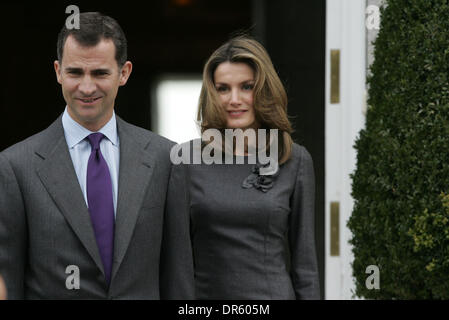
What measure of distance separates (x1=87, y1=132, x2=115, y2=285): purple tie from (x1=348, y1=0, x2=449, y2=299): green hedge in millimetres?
1837

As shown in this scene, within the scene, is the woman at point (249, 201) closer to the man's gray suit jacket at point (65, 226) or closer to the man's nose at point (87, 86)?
the man's gray suit jacket at point (65, 226)

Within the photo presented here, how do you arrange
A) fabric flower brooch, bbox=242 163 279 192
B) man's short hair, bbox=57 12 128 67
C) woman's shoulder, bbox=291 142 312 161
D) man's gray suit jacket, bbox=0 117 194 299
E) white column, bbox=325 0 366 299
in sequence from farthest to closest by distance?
white column, bbox=325 0 366 299, woman's shoulder, bbox=291 142 312 161, fabric flower brooch, bbox=242 163 279 192, man's short hair, bbox=57 12 128 67, man's gray suit jacket, bbox=0 117 194 299

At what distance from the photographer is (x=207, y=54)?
1181 cm

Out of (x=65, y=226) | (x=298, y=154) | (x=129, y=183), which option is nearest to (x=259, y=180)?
(x=298, y=154)

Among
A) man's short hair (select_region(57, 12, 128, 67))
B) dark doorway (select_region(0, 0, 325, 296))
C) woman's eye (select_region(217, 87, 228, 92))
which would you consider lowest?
woman's eye (select_region(217, 87, 228, 92))

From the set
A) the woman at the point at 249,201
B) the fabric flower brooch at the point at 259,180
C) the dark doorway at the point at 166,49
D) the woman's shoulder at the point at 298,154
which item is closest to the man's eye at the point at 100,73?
the woman at the point at 249,201

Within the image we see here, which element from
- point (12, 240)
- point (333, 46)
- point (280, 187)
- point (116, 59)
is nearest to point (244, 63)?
point (280, 187)

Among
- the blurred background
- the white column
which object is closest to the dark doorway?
the blurred background

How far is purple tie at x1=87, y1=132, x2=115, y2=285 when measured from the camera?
2.67m

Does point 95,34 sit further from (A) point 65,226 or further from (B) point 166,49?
(B) point 166,49

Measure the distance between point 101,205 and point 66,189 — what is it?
0.44ft

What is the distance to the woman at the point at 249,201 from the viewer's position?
330 centimetres

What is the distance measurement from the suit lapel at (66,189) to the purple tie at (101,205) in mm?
39

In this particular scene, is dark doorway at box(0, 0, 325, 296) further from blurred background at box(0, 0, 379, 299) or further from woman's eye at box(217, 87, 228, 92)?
woman's eye at box(217, 87, 228, 92)
